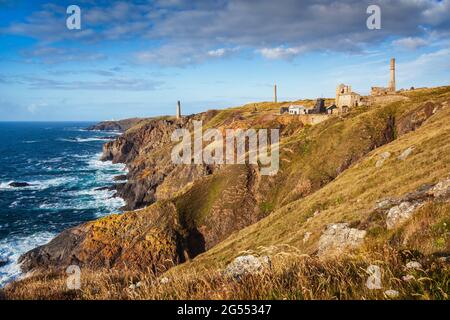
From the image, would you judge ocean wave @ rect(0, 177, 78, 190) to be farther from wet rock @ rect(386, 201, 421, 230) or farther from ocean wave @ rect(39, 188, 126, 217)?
wet rock @ rect(386, 201, 421, 230)

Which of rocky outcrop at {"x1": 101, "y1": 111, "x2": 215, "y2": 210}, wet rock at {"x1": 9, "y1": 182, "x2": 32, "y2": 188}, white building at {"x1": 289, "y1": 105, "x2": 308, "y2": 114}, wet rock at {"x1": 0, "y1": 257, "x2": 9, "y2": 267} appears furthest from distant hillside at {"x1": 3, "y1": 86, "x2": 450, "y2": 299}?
wet rock at {"x1": 9, "y1": 182, "x2": 32, "y2": 188}

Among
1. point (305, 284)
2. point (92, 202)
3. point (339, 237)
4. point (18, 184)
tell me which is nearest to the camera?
point (305, 284)

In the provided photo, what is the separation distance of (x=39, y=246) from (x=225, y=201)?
114 ft

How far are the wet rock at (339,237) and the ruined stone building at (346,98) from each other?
6790 centimetres

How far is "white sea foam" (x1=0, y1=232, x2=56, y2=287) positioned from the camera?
54.5m

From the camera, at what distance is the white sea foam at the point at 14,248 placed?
54453 mm

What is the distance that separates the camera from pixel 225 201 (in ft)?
194

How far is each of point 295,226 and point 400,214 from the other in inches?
706

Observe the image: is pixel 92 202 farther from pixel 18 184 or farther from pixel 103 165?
pixel 103 165

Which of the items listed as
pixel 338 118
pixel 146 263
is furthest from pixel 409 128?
pixel 146 263

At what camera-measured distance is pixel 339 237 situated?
22594 mm

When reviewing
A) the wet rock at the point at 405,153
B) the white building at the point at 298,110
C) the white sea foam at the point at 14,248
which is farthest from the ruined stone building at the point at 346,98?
the white sea foam at the point at 14,248

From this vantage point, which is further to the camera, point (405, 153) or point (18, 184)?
point (18, 184)

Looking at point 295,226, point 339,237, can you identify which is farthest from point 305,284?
point 295,226
